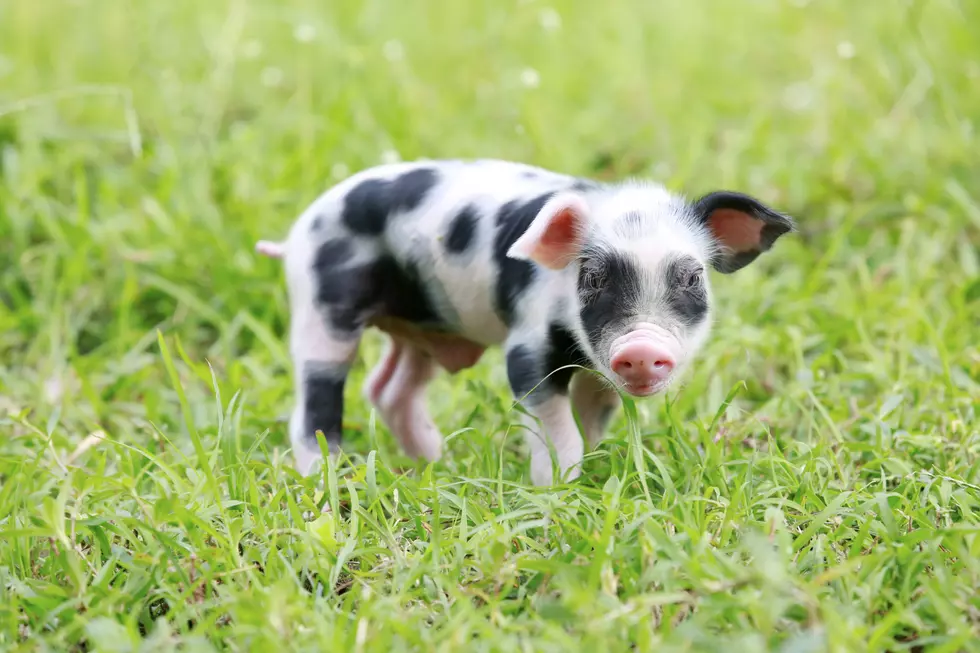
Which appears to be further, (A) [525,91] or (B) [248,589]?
(A) [525,91]

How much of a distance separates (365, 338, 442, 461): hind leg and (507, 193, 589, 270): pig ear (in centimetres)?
92

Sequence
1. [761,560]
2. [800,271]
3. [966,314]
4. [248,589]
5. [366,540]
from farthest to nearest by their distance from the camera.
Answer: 1. [800,271]
2. [966,314]
3. [366,540]
4. [248,589]
5. [761,560]

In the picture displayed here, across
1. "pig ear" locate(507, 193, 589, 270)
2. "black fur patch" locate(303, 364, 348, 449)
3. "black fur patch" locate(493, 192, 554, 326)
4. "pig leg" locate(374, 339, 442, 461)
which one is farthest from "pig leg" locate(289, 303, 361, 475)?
"pig ear" locate(507, 193, 589, 270)

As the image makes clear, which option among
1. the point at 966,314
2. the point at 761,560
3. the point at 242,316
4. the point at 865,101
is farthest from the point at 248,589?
the point at 865,101

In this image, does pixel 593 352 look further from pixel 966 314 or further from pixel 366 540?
pixel 966 314

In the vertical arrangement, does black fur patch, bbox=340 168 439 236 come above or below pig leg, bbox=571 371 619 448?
above

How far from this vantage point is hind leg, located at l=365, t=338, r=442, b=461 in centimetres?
390

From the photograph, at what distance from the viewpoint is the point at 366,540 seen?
2920 millimetres

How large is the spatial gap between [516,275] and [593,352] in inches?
16.1

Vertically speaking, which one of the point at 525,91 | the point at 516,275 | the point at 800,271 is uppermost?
the point at 516,275

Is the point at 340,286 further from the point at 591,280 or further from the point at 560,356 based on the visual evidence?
the point at 591,280

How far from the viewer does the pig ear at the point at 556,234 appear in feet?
9.82

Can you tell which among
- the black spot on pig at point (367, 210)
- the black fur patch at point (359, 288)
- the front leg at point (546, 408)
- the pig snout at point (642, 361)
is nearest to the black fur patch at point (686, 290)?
the pig snout at point (642, 361)

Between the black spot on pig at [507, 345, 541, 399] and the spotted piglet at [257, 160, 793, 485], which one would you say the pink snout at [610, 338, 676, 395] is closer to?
the spotted piglet at [257, 160, 793, 485]
